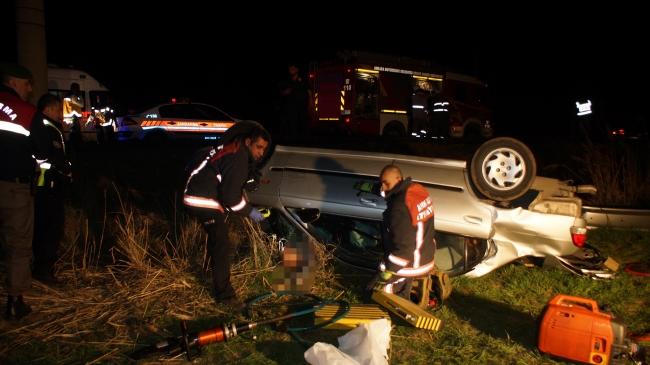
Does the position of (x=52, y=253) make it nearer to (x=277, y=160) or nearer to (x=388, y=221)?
(x=277, y=160)

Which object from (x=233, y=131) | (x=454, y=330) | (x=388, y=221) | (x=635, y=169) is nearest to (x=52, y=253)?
(x=233, y=131)

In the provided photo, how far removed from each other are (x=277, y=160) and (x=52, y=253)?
7.09 ft

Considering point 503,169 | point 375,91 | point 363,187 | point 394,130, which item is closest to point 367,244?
point 363,187

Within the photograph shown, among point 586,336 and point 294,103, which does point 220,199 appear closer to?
point 586,336

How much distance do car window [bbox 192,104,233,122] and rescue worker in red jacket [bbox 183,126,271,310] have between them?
877cm

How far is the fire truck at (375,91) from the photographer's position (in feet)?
49.0

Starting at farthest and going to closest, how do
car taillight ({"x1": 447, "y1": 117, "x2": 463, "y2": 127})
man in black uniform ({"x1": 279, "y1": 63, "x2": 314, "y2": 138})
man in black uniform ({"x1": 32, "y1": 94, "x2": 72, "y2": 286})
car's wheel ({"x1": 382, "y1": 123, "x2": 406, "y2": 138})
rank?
car taillight ({"x1": 447, "y1": 117, "x2": 463, "y2": 127})
car's wheel ({"x1": 382, "y1": 123, "x2": 406, "y2": 138})
man in black uniform ({"x1": 279, "y1": 63, "x2": 314, "y2": 138})
man in black uniform ({"x1": 32, "y1": 94, "x2": 72, "y2": 286})

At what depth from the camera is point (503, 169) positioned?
13.5 feet

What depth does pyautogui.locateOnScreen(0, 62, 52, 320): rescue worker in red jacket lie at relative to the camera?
→ 3.53 m

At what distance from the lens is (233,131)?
449 centimetres

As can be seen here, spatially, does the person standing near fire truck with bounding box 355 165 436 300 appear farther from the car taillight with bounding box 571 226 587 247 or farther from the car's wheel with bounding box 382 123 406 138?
the car's wheel with bounding box 382 123 406 138

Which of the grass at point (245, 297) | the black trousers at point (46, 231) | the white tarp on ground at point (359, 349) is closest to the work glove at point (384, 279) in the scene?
the grass at point (245, 297)

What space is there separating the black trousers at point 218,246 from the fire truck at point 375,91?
1120 centimetres

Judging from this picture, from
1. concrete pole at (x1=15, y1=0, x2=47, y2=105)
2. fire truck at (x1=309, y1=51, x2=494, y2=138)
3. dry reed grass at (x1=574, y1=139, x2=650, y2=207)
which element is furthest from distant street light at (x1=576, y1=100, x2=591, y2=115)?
concrete pole at (x1=15, y1=0, x2=47, y2=105)
